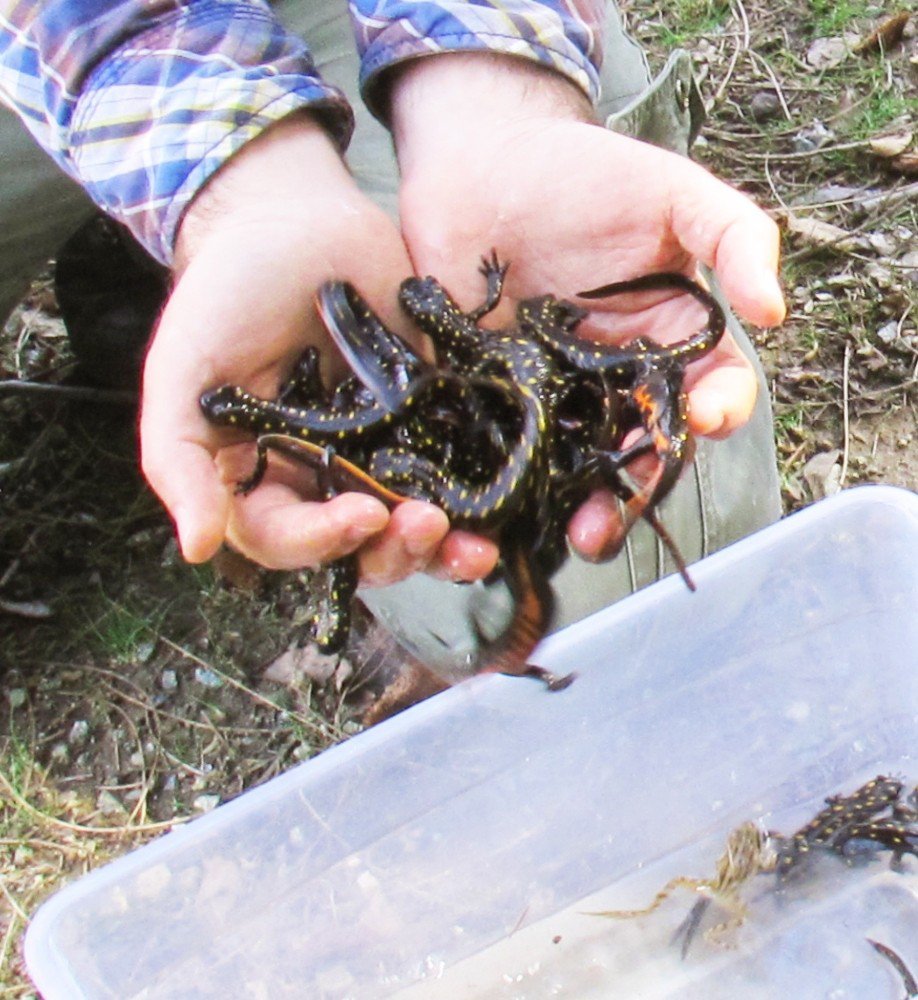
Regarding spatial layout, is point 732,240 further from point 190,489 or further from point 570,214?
point 190,489

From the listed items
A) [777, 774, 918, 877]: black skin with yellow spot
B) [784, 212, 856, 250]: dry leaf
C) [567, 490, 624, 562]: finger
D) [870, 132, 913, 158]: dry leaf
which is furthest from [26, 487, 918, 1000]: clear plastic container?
[870, 132, 913, 158]: dry leaf

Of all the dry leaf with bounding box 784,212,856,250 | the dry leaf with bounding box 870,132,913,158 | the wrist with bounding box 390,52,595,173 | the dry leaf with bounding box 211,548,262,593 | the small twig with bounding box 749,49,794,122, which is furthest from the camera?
the small twig with bounding box 749,49,794,122

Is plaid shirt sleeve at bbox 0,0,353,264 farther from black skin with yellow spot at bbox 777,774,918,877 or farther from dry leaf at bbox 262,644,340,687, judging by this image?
black skin with yellow spot at bbox 777,774,918,877

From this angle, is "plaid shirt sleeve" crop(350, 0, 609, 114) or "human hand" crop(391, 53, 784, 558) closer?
"human hand" crop(391, 53, 784, 558)

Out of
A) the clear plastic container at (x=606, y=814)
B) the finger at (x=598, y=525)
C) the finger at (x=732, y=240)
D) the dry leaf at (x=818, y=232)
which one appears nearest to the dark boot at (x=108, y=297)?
the clear plastic container at (x=606, y=814)

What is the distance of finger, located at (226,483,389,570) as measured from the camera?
74.4 inches

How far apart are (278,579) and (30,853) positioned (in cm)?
86

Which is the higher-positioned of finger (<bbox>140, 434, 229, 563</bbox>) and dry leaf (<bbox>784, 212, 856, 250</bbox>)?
finger (<bbox>140, 434, 229, 563</bbox>)

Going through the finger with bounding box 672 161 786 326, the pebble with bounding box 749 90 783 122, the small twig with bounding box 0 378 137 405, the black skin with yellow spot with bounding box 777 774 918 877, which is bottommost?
the black skin with yellow spot with bounding box 777 774 918 877

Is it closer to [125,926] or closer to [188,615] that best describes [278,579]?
[188,615]

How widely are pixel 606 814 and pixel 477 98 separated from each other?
61.2 inches

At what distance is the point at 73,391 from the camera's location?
3416 millimetres

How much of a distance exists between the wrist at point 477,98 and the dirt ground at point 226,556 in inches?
45.1

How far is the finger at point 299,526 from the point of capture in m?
1.89
